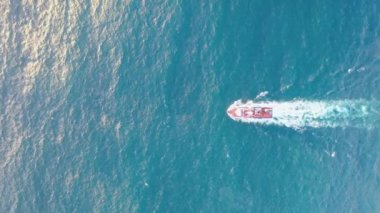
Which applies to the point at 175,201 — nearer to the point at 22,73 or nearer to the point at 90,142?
the point at 90,142

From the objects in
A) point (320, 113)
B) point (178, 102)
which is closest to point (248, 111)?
point (178, 102)

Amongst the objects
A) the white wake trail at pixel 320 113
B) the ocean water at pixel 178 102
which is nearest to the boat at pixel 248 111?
the white wake trail at pixel 320 113

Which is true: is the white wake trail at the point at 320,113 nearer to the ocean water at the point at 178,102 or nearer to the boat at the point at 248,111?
the boat at the point at 248,111

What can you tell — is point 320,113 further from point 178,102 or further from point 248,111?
point 178,102

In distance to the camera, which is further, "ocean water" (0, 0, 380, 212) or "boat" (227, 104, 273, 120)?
"boat" (227, 104, 273, 120)

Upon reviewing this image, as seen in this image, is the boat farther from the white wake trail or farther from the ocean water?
the ocean water

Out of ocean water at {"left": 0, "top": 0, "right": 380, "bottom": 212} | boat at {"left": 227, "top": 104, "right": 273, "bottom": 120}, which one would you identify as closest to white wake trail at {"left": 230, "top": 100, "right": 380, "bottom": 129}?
boat at {"left": 227, "top": 104, "right": 273, "bottom": 120}

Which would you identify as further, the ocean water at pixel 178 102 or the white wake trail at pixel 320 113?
the white wake trail at pixel 320 113
